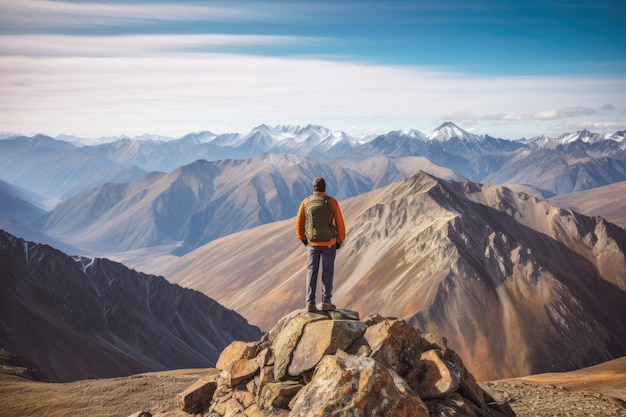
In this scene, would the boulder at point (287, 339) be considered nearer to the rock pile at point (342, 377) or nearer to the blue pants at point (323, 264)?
the rock pile at point (342, 377)

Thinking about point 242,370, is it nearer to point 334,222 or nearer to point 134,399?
point 334,222

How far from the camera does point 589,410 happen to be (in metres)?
25.4

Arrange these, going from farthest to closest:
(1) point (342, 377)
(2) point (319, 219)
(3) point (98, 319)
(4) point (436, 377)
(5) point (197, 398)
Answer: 1. (3) point (98, 319)
2. (5) point (197, 398)
3. (2) point (319, 219)
4. (4) point (436, 377)
5. (1) point (342, 377)

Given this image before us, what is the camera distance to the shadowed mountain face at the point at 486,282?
5418 inches

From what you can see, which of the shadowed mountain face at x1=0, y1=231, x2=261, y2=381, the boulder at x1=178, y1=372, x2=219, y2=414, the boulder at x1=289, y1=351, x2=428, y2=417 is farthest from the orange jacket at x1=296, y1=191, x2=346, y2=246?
the shadowed mountain face at x1=0, y1=231, x2=261, y2=381

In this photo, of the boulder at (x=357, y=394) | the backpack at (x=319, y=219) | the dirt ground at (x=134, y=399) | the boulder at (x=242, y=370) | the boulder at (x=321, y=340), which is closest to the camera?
the boulder at (x=357, y=394)

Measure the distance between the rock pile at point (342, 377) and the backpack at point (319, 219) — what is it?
3270 millimetres

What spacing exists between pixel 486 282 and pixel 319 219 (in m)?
147

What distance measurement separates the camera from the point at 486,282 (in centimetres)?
15438

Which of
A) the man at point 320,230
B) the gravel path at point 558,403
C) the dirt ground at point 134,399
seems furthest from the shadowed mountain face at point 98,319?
the man at point 320,230

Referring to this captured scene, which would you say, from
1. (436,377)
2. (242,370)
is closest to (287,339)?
(242,370)

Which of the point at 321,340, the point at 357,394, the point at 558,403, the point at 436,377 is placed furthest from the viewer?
the point at 558,403

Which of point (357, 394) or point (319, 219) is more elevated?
point (319, 219)

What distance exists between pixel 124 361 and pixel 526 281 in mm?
122074
